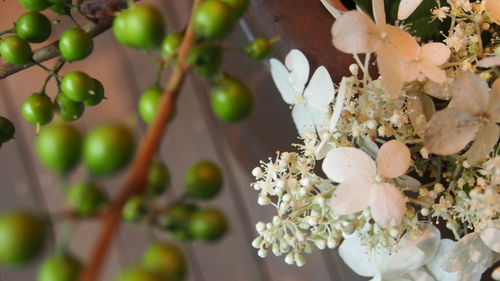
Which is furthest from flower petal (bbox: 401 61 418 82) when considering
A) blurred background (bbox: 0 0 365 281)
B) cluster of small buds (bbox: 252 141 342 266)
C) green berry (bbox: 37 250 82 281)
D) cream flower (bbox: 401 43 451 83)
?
blurred background (bbox: 0 0 365 281)

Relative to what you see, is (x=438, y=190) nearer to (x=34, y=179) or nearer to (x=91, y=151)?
(x=91, y=151)

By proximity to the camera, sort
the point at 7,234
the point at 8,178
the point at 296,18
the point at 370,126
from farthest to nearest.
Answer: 1. the point at 8,178
2. the point at 296,18
3. the point at 370,126
4. the point at 7,234

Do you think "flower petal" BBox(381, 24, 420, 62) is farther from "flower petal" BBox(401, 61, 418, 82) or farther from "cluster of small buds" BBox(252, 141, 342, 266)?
"cluster of small buds" BBox(252, 141, 342, 266)

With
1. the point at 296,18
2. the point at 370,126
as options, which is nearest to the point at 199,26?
the point at 370,126

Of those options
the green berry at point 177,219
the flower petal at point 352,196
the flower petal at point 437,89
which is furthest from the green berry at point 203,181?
the flower petal at point 437,89

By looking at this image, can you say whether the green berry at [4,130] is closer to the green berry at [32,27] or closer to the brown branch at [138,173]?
the green berry at [32,27]

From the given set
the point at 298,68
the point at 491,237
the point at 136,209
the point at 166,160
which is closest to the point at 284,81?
the point at 298,68
